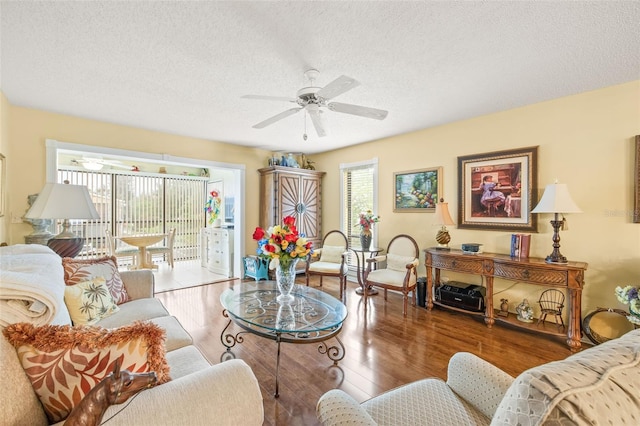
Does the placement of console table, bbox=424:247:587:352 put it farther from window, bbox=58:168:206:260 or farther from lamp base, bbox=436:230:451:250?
window, bbox=58:168:206:260

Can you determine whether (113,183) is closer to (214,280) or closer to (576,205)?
(214,280)

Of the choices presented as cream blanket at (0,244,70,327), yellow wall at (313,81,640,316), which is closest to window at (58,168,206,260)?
cream blanket at (0,244,70,327)

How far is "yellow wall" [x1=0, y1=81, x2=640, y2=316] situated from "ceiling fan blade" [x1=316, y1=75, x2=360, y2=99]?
2458 millimetres

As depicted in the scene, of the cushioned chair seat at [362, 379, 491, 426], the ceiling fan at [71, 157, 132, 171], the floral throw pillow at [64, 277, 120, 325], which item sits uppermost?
the ceiling fan at [71, 157, 132, 171]

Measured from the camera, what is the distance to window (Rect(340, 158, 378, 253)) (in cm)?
493

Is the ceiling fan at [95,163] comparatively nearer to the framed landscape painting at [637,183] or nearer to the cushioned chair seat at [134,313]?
the cushioned chair seat at [134,313]

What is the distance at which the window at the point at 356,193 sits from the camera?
16.2ft

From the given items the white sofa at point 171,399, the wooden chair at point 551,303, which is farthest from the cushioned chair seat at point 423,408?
the wooden chair at point 551,303

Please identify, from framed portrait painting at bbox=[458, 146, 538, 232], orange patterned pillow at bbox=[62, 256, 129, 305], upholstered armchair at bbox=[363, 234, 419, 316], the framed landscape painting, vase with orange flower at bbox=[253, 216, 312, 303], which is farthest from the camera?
upholstered armchair at bbox=[363, 234, 419, 316]

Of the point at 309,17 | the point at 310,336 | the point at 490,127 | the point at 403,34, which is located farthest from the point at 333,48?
the point at 490,127

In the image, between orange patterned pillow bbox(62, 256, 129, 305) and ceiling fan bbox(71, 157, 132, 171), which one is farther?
ceiling fan bbox(71, 157, 132, 171)

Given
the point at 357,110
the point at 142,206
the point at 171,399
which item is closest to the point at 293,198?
the point at 357,110

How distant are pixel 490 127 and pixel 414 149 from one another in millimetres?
1046

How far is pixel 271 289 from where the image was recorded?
2.91 m
